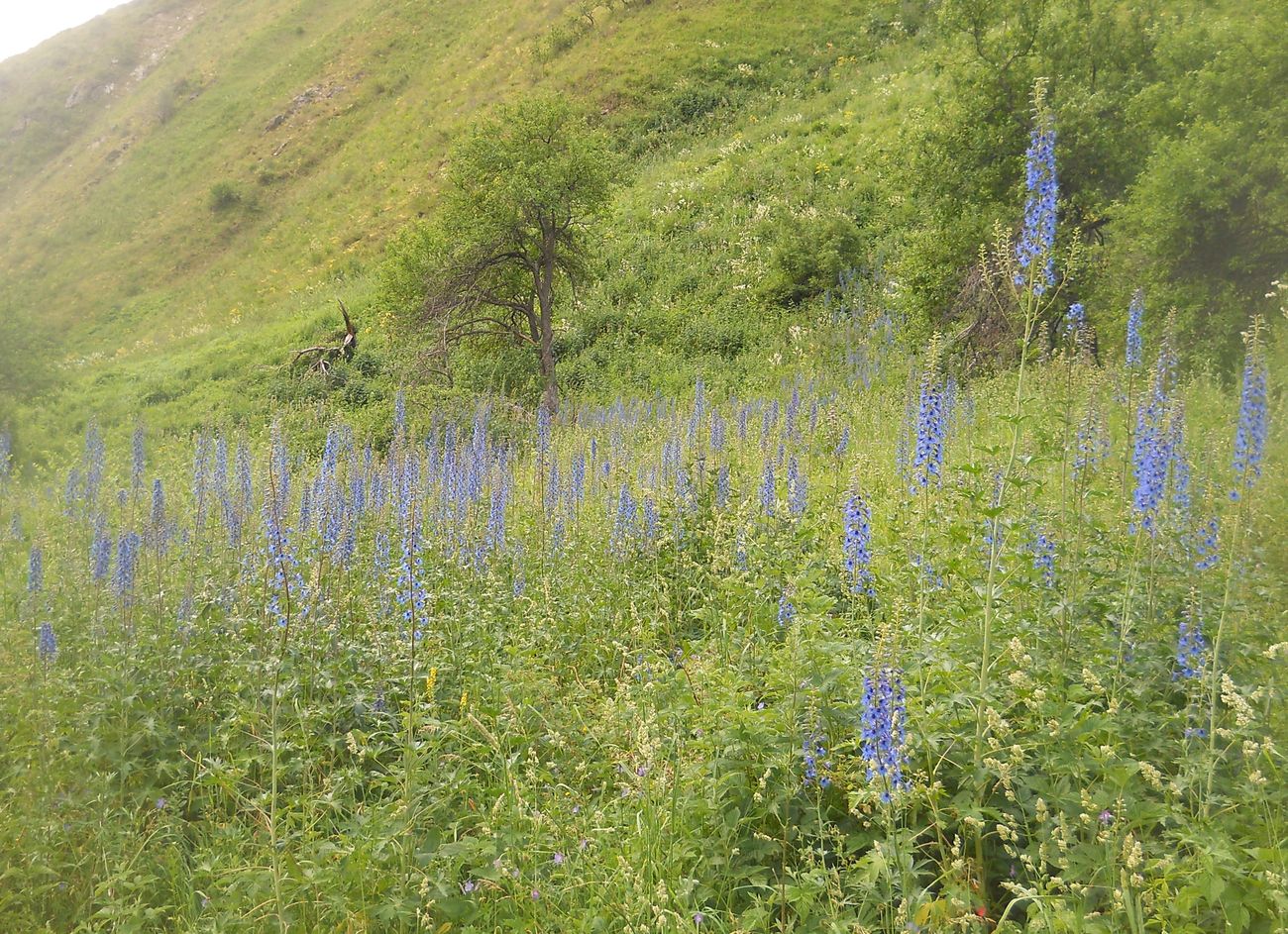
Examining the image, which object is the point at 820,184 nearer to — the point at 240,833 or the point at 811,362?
the point at 811,362

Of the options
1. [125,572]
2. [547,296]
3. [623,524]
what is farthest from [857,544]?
[547,296]

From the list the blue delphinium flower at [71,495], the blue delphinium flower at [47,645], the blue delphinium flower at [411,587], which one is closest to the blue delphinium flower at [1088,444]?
the blue delphinium flower at [411,587]

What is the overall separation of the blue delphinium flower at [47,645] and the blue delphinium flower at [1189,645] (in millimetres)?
5225

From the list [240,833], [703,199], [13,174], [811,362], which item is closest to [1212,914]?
[240,833]

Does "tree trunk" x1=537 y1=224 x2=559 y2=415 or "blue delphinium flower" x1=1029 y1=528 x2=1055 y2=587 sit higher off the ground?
"tree trunk" x1=537 y1=224 x2=559 y2=415

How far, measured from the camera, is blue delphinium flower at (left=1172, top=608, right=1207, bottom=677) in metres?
2.85

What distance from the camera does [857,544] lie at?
3.73 metres

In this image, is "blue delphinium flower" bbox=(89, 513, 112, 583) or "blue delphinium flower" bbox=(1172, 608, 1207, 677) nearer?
"blue delphinium flower" bbox=(1172, 608, 1207, 677)

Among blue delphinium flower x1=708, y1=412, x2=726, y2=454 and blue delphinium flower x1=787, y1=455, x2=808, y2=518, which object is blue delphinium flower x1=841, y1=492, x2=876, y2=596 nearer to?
blue delphinium flower x1=787, y1=455, x2=808, y2=518

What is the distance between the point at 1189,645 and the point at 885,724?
1.71 m

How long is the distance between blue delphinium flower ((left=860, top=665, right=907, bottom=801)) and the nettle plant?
1 centimetres

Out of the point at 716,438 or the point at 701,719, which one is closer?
the point at 701,719

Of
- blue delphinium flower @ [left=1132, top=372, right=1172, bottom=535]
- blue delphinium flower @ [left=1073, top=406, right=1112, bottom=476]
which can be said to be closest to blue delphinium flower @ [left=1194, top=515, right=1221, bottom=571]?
blue delphinium flower @ [left=1132, top=372, right=1172, bottom=535]

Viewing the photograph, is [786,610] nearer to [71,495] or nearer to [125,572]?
[125,572]
